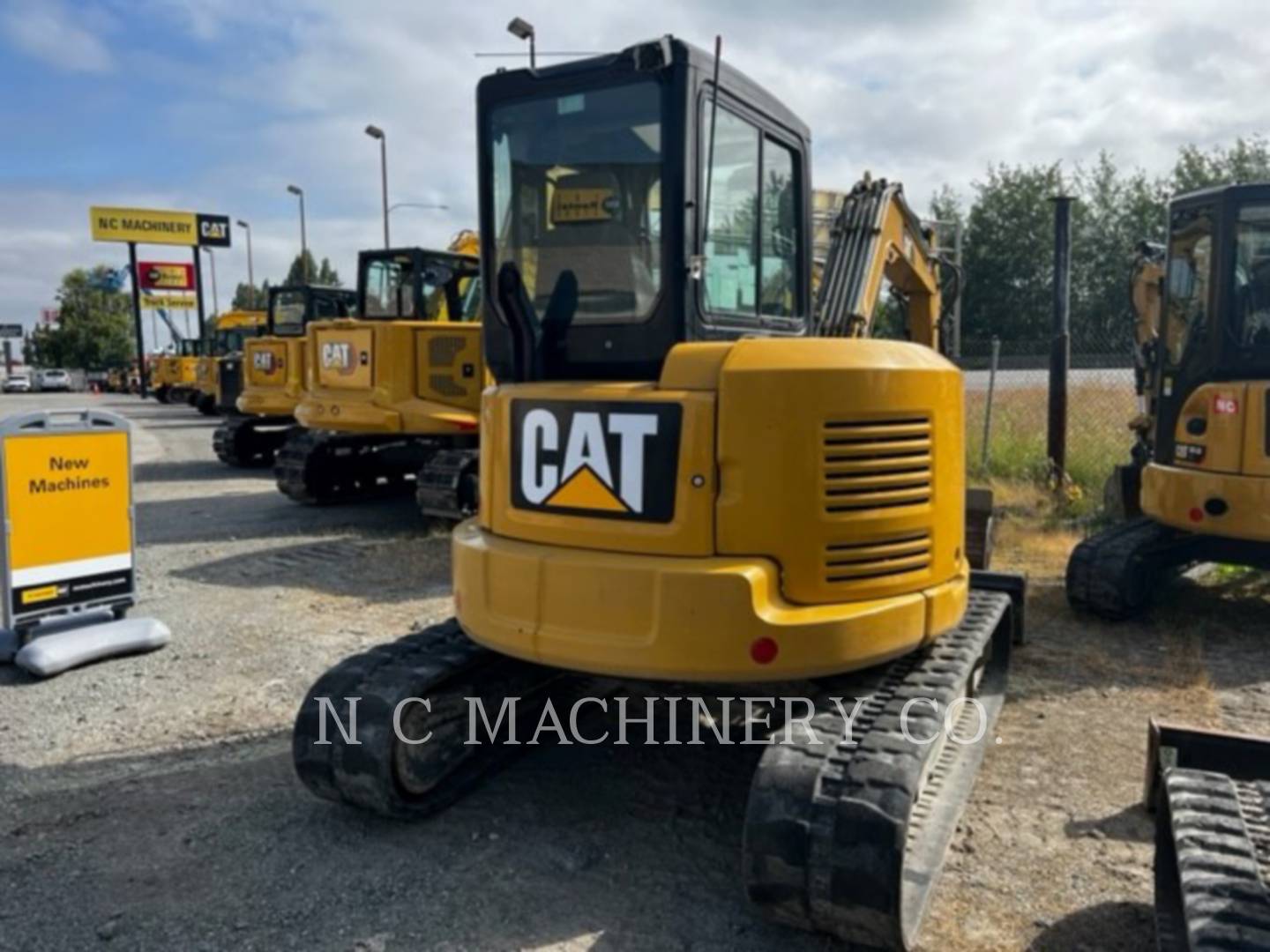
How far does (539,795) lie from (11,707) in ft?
9.82

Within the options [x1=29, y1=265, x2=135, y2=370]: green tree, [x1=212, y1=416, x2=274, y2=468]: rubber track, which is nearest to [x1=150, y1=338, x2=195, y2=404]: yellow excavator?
[x1=212, y1=416, x2=274, y2=468]: rubber track

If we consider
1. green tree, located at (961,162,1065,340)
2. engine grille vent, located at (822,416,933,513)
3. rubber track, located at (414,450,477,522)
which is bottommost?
rubber track, located at (414,450,477,522)

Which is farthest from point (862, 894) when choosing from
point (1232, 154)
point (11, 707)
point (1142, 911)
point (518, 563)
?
point (1232, 154)

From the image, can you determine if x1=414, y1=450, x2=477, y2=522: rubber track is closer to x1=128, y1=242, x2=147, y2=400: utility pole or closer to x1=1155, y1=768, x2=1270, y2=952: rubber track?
x1=1155, y1=768, x2=1270, y2=952: rubber track

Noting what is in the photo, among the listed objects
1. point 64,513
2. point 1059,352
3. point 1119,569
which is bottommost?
point 1119,569

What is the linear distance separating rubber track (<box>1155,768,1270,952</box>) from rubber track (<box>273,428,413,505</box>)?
9.87m

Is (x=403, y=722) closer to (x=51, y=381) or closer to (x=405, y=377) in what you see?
(x=405, y=377)

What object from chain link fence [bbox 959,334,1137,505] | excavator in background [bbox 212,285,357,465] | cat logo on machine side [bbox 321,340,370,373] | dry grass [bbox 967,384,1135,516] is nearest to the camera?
cat logo on machine side [bbox 321,340,370,373]

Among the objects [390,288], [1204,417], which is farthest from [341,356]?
[1204,417]

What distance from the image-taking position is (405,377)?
10.5 m

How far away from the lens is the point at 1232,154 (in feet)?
138

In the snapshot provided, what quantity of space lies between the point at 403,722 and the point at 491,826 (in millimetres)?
557

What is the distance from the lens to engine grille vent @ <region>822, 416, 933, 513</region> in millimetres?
3477

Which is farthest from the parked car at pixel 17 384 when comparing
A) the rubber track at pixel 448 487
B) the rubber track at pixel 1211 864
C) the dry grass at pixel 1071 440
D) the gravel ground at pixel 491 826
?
the rubber track at pixel 1211 864
